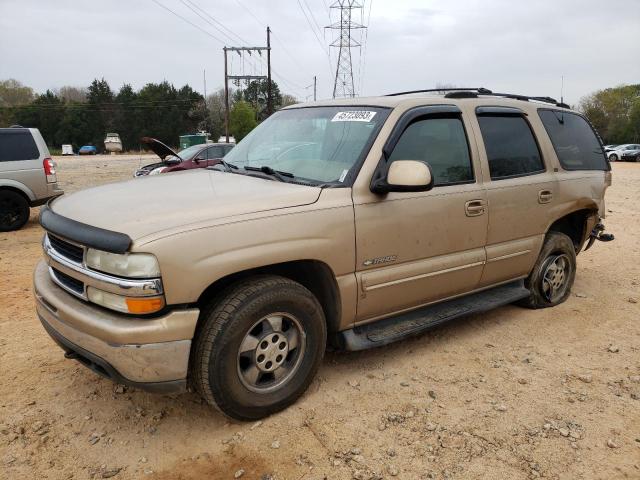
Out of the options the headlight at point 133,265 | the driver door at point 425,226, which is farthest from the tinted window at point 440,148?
the headlight at point 133,265

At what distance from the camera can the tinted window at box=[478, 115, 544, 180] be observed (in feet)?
13.0

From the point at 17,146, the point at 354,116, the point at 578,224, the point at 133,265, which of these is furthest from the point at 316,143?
the point at 17,146

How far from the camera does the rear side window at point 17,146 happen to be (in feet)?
28.7

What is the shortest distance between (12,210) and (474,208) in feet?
27.5

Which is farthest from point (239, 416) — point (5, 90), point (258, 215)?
point (5, 90)

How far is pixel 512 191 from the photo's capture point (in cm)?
402

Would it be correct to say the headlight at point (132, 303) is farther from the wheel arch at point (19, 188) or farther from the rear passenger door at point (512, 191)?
the wheel arch at point (19, 188)

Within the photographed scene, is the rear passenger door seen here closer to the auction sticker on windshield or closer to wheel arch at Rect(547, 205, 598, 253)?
wheel arch at Rect(547, 205, 598, 253)

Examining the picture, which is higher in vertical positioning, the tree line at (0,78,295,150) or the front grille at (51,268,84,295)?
the tree line at (0,78,295,150)

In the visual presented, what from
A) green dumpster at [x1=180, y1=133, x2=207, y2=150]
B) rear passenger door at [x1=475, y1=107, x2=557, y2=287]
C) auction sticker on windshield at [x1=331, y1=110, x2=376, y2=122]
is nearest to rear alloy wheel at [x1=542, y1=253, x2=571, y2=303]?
rear passenger door at [x1=475, y1=107, x2=557, y2=287]

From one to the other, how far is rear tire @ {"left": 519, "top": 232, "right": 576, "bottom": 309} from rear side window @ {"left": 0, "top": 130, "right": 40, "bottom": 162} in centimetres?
852

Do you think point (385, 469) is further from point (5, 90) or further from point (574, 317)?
point (5, 90)

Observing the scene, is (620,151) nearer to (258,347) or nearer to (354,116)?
(354,116)

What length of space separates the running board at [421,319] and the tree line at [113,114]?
219ft
